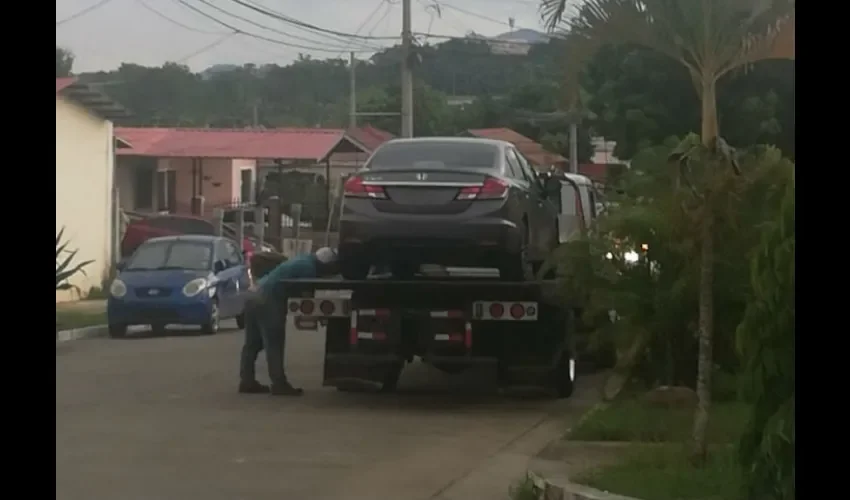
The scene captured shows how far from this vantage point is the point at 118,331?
12.7 metres

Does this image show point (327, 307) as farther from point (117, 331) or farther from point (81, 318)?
point (81, 318)

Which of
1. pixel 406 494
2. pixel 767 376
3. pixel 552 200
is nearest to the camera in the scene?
pixel 767 376

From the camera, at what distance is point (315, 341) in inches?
477

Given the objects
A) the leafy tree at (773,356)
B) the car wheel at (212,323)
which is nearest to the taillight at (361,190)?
the car wheel at (212,323)

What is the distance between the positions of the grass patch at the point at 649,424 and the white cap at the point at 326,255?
2409mm

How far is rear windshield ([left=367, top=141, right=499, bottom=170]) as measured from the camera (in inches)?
398

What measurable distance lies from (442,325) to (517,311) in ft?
2.12

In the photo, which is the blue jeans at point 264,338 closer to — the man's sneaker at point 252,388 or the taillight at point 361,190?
the man's sneaker at point 252,388

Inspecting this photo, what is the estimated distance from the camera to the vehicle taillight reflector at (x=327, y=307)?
37.3 ft

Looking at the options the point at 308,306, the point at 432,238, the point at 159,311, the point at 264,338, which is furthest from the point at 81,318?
the point at 432,238
